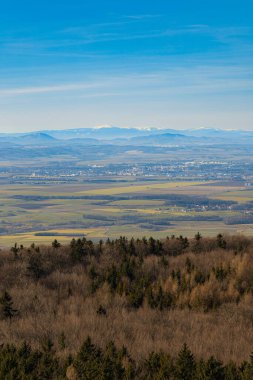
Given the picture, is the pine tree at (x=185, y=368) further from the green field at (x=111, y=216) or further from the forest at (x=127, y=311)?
the green field at (x=111, y=216)

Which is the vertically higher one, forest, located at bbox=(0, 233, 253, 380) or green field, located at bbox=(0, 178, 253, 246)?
forest, located at bbox=(0, 233, 253, 380)

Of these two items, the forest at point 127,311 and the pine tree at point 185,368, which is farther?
the forest at point 127,311

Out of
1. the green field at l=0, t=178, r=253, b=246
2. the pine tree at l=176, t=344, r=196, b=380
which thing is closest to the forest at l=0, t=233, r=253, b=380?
the pine tree at l=176, t=344, r=196, b=380

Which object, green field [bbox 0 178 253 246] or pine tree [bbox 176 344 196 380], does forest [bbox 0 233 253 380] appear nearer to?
pine tree [bbox 176 344 196 380]

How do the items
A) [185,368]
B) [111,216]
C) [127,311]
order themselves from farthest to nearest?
[111,216], [127,311], [185,368]

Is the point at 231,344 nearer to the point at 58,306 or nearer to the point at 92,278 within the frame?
the point at 58,306

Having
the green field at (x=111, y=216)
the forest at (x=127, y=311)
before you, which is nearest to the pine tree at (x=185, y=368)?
the forest at (x=127, y=311)

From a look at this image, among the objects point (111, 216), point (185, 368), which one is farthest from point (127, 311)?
point (111, 216)

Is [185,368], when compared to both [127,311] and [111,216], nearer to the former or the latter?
[127,311]
